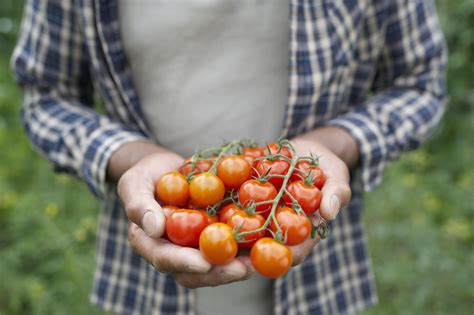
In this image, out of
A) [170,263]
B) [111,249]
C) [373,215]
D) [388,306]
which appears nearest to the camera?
[170,263]

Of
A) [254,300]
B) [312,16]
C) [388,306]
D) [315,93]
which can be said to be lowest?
[388,306]

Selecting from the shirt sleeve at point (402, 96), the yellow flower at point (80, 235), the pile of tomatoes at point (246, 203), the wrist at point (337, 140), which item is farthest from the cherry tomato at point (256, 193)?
the yellow flower at point (80, 235)

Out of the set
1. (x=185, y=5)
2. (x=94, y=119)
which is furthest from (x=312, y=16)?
(x=94, y=119)

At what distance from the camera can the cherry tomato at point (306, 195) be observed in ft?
4.05

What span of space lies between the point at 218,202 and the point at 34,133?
622mm

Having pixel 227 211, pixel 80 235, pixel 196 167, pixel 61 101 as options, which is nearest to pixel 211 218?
pixel 227 211

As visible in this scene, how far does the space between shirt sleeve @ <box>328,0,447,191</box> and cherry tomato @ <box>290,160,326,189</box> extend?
0.23m

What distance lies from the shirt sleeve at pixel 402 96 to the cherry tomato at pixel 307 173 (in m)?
0.23

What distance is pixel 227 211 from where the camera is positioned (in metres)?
1.29

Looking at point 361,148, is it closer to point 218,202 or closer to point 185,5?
point 218,202

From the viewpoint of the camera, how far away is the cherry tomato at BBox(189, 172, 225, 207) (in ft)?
4.16

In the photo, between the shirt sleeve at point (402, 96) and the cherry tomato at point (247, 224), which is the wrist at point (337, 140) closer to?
the shirt sleeve at point (402, 96)

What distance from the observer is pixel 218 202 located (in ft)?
4.34

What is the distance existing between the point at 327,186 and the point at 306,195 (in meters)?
0.06
